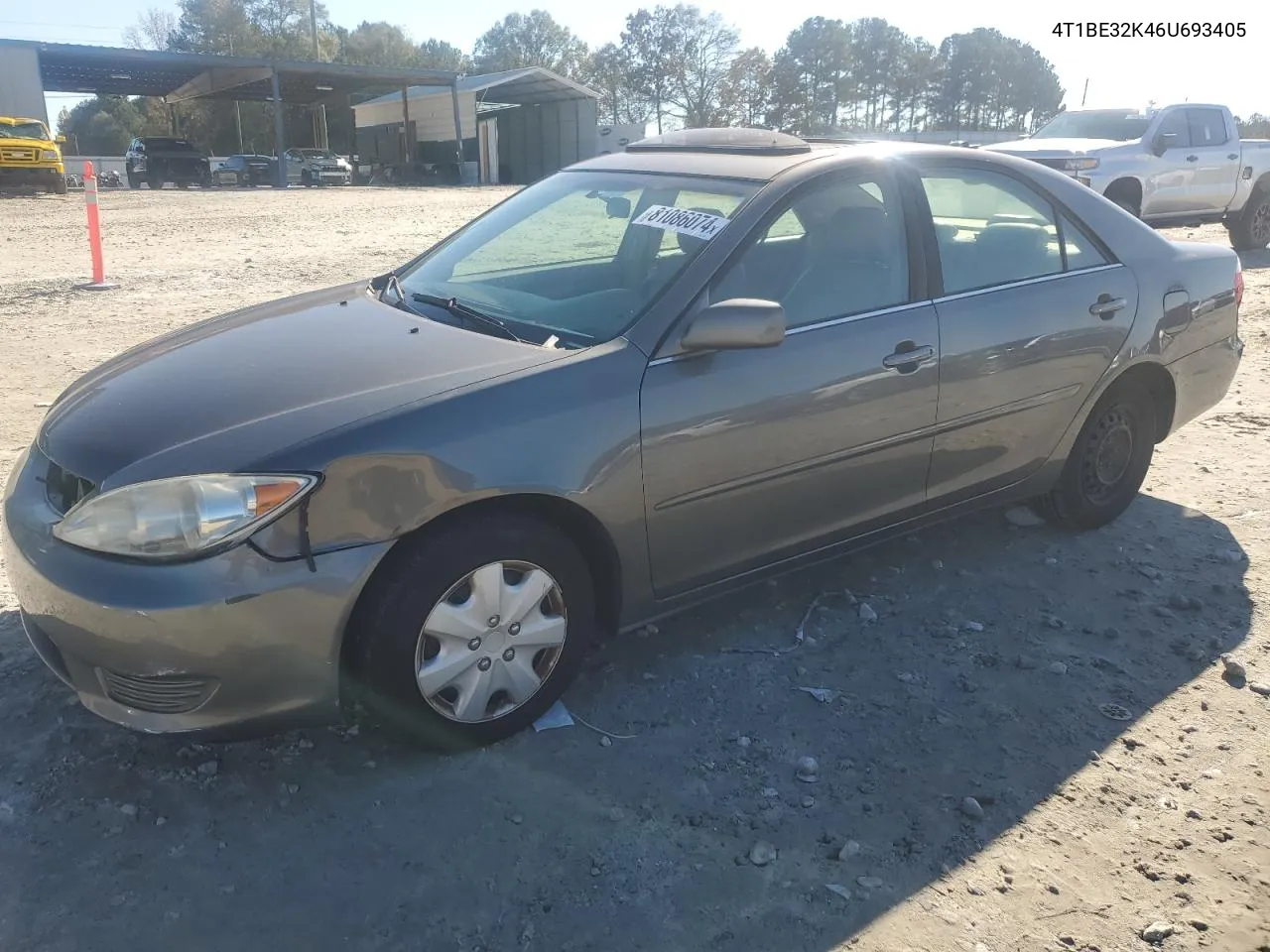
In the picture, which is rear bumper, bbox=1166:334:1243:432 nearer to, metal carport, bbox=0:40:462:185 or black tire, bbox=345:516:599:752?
black tire, bbox=345:516:599:752

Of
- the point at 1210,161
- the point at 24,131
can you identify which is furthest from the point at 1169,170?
the point at 24,131

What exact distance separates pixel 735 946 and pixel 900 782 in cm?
80

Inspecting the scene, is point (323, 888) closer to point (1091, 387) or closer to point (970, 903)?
point (970, 903)

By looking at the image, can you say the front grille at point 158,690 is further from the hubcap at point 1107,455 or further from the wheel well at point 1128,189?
the wheel well at point 1128,189

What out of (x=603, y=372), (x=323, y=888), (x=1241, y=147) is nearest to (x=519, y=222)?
(x=603, y=372)

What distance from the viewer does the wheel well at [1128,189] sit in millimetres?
12781

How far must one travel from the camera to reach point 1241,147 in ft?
45.1

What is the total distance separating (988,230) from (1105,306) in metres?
0.62

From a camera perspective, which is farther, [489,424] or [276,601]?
[489,424]

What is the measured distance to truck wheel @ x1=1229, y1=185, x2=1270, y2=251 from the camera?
46.4 ft

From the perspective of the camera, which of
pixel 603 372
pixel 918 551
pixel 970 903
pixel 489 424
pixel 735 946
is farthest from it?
pixel 918 551

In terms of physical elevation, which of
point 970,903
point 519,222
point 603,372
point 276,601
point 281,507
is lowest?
point 970,903

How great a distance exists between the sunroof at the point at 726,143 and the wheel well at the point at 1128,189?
10543mm

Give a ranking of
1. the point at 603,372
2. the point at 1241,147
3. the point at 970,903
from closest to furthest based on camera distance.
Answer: the point at 970,903 → the point at 603,372 → the point at 1241,147
